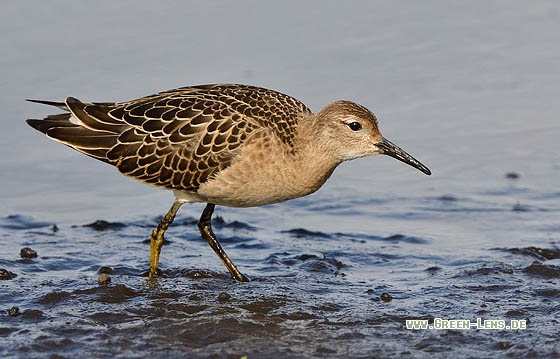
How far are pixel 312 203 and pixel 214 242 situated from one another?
7.08ft

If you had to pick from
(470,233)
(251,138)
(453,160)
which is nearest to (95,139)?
(251,138)

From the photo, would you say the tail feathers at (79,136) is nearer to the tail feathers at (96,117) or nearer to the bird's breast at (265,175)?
the tail feathers at (96,117)

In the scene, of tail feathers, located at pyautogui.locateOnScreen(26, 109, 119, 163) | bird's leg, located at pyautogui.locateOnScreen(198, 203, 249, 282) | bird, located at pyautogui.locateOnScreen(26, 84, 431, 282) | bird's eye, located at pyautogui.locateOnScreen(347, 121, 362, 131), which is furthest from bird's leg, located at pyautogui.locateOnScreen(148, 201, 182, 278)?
bird's eye, located at pyautogui.locateOnScreen(347, 121, 362, 131)

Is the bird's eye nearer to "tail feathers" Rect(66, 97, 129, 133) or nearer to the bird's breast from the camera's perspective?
the bird's breast

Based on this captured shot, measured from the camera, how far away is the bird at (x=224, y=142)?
29.3 ft

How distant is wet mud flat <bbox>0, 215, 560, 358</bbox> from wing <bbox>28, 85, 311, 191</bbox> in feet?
2.99

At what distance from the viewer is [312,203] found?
37.4 ft

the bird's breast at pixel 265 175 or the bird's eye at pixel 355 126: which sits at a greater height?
the bird's eye at pixel 355 126

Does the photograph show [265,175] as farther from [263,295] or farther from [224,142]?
[263,295]

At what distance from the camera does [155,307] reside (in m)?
8.18

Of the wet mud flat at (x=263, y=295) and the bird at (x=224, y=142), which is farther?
the bird at (x=224, y=142)

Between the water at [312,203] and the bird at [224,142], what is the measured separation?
77cm

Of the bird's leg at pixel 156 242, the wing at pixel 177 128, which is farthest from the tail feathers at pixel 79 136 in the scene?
the bird's leg at pixel 156 242

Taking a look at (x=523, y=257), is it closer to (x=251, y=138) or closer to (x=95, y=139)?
(x=251, y=138)
